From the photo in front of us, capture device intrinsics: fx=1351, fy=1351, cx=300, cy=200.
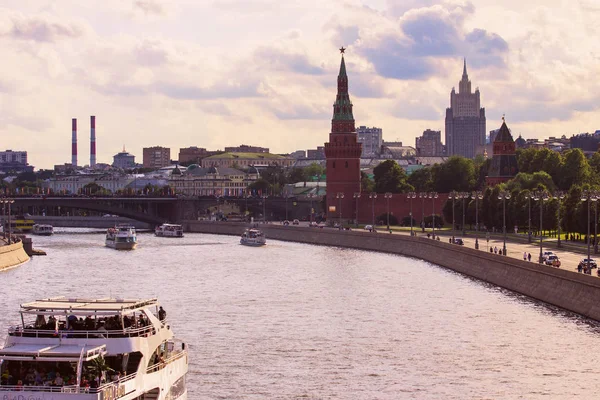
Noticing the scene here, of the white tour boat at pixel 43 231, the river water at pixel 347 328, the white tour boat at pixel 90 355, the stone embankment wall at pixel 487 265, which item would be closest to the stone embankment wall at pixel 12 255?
the river water at pixel 347 328

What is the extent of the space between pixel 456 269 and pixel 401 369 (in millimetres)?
44378

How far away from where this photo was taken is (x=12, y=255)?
9812 centimetres

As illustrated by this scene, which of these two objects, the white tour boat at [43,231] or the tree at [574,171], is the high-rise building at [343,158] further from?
the white tour boat at [43,231]

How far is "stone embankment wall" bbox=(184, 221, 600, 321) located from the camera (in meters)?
61.4

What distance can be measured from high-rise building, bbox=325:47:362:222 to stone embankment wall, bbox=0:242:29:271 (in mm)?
62944

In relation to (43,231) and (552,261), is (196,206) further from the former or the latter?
(552,261)

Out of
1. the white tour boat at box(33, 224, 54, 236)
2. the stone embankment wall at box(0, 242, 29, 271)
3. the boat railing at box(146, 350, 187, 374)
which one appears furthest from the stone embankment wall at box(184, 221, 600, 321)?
the stone embankment wall at box(0, 242, 29, 271)

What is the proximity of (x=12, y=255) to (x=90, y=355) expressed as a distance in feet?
224

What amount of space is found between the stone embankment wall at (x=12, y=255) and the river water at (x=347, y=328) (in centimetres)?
136

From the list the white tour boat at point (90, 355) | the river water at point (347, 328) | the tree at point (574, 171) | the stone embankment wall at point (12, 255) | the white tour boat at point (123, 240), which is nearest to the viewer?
the white tour boat at point (90, 355)

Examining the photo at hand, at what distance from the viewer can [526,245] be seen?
97375 mm

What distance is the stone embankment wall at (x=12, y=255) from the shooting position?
3703 inches

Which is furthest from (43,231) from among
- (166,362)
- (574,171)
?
(166,362)

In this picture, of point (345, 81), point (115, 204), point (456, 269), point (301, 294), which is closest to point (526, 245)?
point (456, 269)
